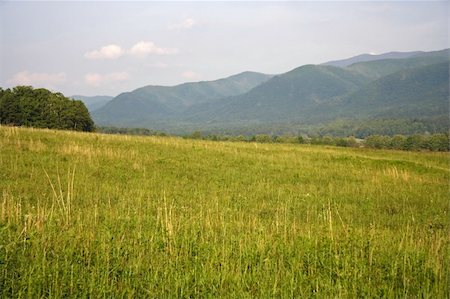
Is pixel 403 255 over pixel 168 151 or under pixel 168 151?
under

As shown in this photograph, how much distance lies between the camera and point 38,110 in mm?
61875

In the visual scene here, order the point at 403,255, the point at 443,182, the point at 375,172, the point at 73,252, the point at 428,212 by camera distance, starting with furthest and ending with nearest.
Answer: the point at 375,172 < the point at 443,182 < the point at 428,212 < the point at 403,255 < the point at 73,252

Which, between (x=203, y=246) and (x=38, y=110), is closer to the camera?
(x=203, y=246)

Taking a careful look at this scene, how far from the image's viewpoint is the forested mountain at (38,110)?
5978cm

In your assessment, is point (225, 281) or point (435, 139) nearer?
point (225, 281)

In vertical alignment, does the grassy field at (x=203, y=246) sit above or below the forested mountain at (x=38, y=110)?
below

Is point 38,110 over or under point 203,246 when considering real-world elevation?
over

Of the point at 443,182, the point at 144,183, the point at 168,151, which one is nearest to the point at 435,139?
the point at 443,182

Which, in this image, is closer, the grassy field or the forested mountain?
the grassy field

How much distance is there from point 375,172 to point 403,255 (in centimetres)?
1462

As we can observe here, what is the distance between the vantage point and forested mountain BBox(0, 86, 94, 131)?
5978 cm

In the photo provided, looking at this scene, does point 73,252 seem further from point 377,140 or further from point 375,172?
point 377,140

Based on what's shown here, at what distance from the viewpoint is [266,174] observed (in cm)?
1736

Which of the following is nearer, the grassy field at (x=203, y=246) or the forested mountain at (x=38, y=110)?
the grassy field at (x=203, y=246)
